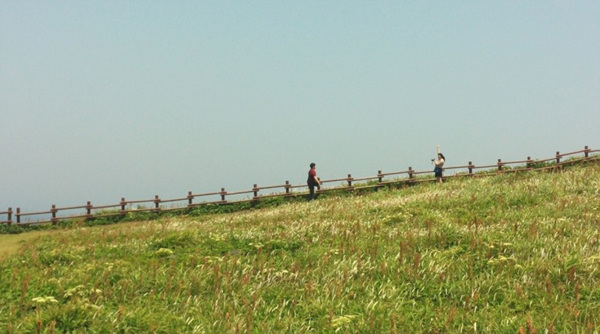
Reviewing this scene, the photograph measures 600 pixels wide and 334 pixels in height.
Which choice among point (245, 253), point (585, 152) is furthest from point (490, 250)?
point (585, 152)

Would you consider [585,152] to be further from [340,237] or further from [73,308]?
[73,308]

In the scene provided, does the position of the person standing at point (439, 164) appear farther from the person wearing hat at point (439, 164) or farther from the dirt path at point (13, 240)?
the dirt path at point (13, 240)

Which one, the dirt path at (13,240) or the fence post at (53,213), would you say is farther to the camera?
the fence post at (53,213)

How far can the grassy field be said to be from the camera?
22.2 ft

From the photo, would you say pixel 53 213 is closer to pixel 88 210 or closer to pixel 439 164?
pixel 88 210

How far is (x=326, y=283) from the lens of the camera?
809cm

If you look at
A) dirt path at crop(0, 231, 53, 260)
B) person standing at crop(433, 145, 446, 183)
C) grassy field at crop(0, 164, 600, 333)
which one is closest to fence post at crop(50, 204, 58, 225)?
dirt path at crop(0, 231, 53, 260)

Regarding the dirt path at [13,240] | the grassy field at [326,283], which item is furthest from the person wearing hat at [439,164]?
the dirt path at [13,240]

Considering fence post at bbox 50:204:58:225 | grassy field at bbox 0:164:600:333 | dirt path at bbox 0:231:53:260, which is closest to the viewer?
grassy field at bbox 0:164:600:333

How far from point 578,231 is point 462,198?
6.48m

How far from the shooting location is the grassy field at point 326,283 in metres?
6.78

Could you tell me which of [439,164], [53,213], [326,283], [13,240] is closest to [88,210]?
[53,213]

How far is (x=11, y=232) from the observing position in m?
30.3

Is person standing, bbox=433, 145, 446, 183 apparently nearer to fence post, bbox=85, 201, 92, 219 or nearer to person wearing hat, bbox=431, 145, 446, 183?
person wearing hat, bbox=431, 145, 446, 183
